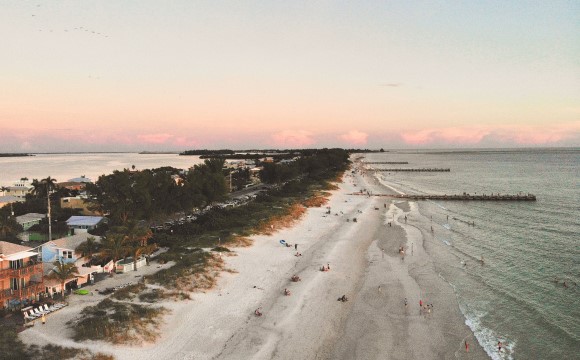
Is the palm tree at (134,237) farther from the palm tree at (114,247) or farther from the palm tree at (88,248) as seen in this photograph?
the palm tree at (88,248)

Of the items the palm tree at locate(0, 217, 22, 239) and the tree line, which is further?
the tree line

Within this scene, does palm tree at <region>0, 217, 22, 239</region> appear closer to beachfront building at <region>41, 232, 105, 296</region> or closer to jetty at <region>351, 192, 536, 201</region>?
beachfront building at <region>41, 232, 105, 296</region>

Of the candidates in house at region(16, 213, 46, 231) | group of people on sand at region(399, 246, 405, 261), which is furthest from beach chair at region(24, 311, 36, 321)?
group of people on sand at region(399, 246, 405, 261)

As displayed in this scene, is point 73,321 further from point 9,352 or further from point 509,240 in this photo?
point 509,240

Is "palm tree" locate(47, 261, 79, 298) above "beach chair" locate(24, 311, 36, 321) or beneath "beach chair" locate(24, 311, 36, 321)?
above

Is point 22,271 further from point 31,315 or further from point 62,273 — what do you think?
point 31,315

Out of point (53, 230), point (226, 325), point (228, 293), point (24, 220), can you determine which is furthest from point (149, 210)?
point (226, 325)

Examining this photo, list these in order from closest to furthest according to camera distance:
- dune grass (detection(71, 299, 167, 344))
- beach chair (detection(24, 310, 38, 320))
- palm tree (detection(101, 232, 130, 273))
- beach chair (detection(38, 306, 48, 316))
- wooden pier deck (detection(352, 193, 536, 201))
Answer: dune grass (detection(71, 299, 167, 344)), beach chair (detection(24, 310, 38, 320)), beach chair (detection(38, 306, 48, 316)), palm tree (detection(101, 232, 130, 273)), wooden pier deck (detection(352, 193, 536, 201))

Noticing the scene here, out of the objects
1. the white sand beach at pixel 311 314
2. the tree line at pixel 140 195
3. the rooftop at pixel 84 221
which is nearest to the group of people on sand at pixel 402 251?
the white sand beach at pixel 311 314
